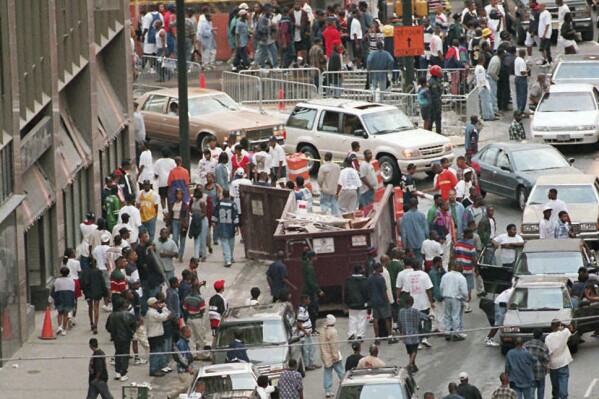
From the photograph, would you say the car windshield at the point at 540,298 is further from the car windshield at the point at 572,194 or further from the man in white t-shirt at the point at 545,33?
the man in white t-shirt at the point at 545,33

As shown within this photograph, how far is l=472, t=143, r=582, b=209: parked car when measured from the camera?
122 feet

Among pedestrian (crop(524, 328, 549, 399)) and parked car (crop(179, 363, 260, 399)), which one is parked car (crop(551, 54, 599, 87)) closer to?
pedestrian (crop(524, 328, 549, 399))

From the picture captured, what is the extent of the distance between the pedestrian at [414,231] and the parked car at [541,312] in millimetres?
3534

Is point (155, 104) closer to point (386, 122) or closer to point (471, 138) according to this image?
point (386, 122)

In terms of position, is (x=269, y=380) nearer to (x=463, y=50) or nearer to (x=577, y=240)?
(x=577, y=240)

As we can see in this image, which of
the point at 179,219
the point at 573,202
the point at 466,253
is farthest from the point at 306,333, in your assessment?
the point at 573,202

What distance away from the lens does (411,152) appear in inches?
1537

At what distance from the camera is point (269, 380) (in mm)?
26922

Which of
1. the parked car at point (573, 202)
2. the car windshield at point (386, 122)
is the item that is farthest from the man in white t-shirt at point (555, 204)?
the car windshield at point (386, 122)

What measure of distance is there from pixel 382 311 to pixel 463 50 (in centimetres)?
1874

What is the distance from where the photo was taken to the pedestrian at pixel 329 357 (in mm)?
27656

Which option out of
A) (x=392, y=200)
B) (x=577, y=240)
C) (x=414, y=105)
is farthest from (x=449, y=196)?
(x=414, y=105)

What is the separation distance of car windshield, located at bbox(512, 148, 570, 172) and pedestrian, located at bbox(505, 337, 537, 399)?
11.2 meters

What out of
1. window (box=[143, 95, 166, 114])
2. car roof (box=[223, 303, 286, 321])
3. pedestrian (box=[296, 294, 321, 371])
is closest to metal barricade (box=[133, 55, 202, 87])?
window (box=[143, 95, 166, 114])
